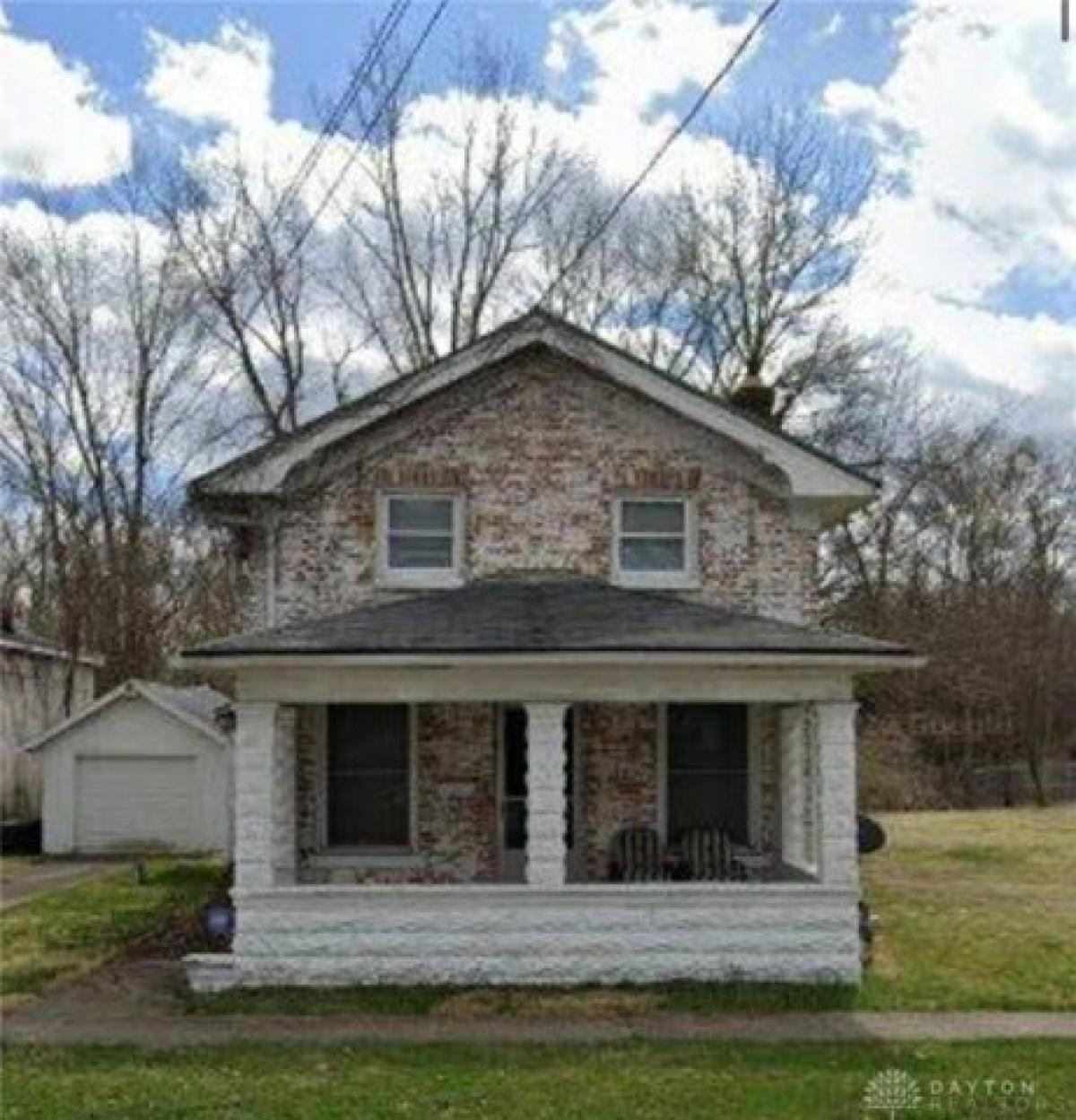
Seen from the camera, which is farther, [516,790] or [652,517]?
[652,517]

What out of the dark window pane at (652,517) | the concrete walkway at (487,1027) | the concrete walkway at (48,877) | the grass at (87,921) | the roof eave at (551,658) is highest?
the dark window pane at (652,517)

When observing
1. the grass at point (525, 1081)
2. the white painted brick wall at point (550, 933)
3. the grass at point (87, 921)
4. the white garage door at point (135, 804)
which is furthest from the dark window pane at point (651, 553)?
the white garage door at point (135, 804)

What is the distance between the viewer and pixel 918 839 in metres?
29.7

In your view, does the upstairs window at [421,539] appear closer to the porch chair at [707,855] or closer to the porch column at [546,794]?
the porch column at [546,794]

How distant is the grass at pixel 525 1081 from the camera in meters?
9.88

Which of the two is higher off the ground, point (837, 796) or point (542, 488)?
point (542, 488)

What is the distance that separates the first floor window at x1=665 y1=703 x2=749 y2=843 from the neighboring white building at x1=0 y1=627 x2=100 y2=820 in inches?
816

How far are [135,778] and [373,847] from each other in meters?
16.3

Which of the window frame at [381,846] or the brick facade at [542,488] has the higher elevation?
the brick facade at [542,488]

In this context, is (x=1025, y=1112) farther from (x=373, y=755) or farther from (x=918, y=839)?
(x=918, y=839)

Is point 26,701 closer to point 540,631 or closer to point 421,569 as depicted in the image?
point 421,569

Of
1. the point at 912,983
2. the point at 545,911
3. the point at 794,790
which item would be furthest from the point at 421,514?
the point at 912,983

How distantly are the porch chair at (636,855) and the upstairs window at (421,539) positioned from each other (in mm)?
3048

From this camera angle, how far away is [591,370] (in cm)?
1767
